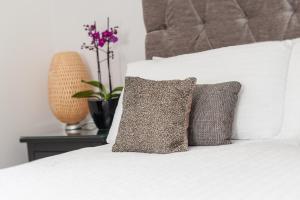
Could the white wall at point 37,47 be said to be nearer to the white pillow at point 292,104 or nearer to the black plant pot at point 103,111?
the black plant pot at point 103,111

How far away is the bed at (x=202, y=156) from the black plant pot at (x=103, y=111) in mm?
297

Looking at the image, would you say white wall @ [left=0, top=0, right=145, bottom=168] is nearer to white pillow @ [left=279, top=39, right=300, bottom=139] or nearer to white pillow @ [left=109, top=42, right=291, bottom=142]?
white pillow @ [left=109, top=42, right=291, bottom=142]

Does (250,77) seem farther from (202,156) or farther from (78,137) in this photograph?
(78,137)

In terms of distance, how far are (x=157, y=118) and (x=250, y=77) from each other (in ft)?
1.52

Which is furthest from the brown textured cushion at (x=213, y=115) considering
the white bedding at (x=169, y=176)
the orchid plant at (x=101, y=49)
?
the orchid plant at (x=101, y=49)

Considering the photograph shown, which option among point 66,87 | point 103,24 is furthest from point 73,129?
point 103,24

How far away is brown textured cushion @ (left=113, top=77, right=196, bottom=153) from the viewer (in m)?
1.92

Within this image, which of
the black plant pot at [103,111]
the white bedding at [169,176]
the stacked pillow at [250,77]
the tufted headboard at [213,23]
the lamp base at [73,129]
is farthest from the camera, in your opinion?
the lamp base at [73,129]

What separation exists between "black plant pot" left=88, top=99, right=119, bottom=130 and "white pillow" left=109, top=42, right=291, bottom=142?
38 cm

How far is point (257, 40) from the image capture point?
246cm

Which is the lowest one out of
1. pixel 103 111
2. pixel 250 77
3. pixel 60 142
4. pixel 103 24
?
pixel 60 142

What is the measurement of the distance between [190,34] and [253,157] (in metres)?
1.15

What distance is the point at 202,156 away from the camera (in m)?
1.72

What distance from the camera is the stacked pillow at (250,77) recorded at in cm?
206
